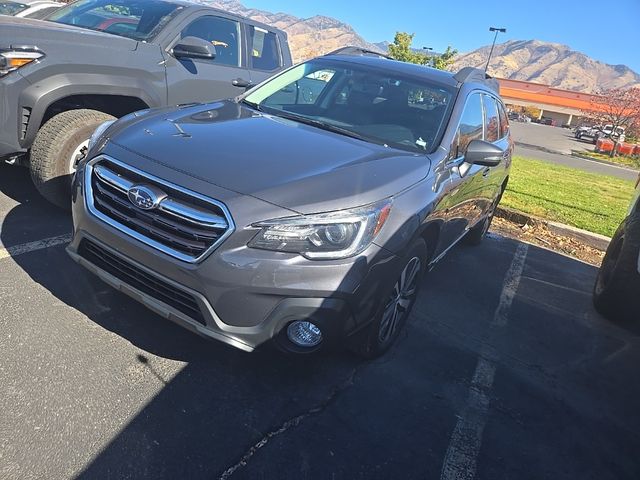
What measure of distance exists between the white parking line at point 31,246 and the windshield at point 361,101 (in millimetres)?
A: 1782

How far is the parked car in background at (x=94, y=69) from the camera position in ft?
12.1

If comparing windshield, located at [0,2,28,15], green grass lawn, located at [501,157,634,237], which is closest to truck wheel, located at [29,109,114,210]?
windshield, located at [0,2,28,15]

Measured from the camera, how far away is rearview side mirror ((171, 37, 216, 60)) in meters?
4.55

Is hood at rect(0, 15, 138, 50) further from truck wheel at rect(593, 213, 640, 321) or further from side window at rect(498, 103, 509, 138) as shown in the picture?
truck wheel at rect(593, 213, 640, 321)

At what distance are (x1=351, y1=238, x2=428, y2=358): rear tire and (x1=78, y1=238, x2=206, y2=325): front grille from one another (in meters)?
0.87

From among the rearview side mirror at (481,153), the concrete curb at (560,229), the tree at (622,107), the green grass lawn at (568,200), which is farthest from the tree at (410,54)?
the rearview side mirror at (481,153)

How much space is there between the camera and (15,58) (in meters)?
3.57

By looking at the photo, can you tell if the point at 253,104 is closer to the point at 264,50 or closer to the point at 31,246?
the point at 31,246

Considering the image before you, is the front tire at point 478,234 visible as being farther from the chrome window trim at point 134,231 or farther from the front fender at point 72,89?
the chrome window trim at point 134,231

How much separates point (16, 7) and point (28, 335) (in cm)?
518

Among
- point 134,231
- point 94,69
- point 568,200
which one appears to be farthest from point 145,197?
point 568,200

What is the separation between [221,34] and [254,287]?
407 centimetres

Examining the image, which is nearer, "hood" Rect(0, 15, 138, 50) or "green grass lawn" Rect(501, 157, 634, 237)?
"hood" Rect(0, 15, 138, 50)

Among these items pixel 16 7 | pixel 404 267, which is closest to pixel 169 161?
pixel 404 267
